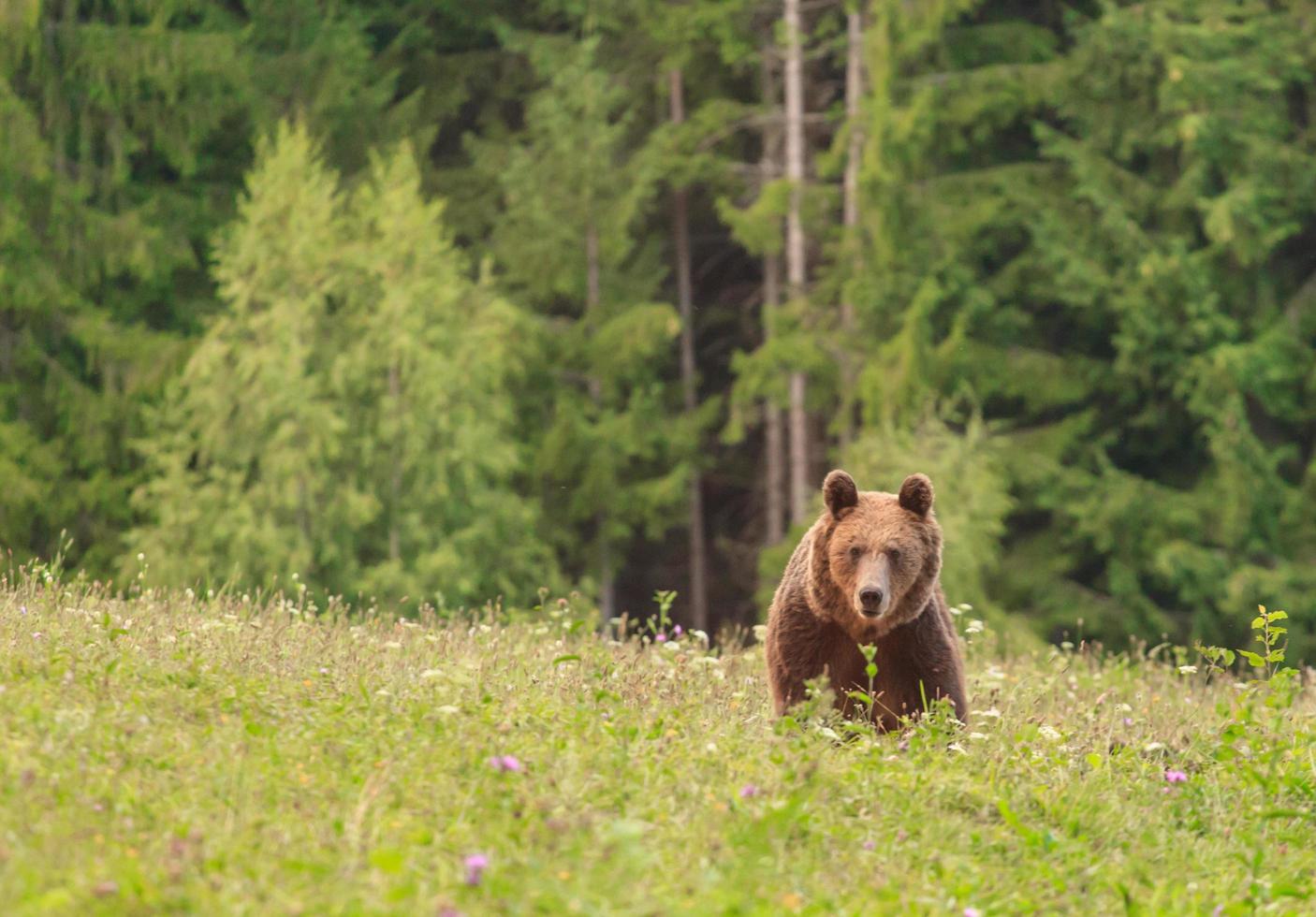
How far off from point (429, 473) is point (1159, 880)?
2161 centimetres

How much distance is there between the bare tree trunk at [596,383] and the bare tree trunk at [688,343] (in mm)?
1554

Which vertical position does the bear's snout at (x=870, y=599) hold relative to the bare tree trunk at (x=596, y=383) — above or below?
above

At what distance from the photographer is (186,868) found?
4.95m

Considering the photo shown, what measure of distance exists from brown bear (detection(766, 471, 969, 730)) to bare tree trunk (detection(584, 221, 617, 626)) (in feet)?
80.6

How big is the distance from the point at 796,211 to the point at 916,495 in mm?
23370

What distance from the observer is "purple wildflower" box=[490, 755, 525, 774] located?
5.59 metres

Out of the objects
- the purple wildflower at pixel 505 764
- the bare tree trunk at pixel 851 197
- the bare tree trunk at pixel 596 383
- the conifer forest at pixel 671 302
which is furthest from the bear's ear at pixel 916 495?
the bare tree trunk at pixel 596 383

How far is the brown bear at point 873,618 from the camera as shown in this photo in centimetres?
742

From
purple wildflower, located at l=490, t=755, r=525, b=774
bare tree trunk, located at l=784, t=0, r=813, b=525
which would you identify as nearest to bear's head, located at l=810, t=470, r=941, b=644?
purple wildflower, located at l=490, t=755, r=525, b=774

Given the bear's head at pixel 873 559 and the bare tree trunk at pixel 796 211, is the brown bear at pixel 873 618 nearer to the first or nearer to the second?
the bear's head at pixel 873 559

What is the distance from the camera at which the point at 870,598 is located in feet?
23.4

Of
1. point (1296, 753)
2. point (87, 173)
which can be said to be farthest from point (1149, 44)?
point (1296, 753)

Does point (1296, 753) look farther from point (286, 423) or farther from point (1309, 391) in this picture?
point (1309, 391)

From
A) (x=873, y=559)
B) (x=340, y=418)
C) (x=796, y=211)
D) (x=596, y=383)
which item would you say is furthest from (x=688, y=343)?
(x=873, y=559)
